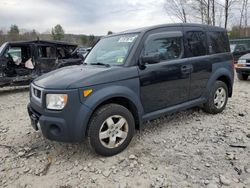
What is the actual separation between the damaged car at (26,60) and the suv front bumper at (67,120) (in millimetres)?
5305

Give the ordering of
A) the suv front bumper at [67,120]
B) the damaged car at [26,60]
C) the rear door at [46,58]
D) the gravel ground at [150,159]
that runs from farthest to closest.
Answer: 1. the rear door at [46,58]
2. the damaged car at [26,60]
3. the suv front bumper at [67,120]
4. the gravel ground at [150,159]

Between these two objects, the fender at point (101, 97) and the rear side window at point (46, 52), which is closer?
the fender at point (101, 97)

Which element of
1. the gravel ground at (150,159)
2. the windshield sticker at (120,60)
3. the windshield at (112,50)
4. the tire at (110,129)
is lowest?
the gravel ground at (150,159)

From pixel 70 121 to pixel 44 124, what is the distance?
0.39 meters

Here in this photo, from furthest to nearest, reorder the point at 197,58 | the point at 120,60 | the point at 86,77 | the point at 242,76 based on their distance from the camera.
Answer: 1. the point at 242,76
2. the point at 197,58
3. the point at 120,60
4. the point at 86,77

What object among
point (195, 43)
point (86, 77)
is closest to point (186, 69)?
point (195, 43)

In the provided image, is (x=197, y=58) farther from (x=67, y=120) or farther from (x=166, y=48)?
(x=67, y=120)

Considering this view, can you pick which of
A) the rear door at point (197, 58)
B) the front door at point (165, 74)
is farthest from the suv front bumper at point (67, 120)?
the rear door at point (197, 58)

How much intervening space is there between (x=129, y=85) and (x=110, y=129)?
0.71 metres

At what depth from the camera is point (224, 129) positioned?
14.6ft

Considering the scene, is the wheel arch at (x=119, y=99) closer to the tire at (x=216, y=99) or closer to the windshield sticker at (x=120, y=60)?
the windshield sticker at (x=120, y=60)

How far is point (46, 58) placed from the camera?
29.8ft

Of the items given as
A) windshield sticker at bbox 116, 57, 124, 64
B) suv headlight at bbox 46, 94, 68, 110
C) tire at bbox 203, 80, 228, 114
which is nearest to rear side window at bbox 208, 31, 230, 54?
tire at bbox 203, 80, 228, 114

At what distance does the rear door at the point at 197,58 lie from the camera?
454 centimetres
